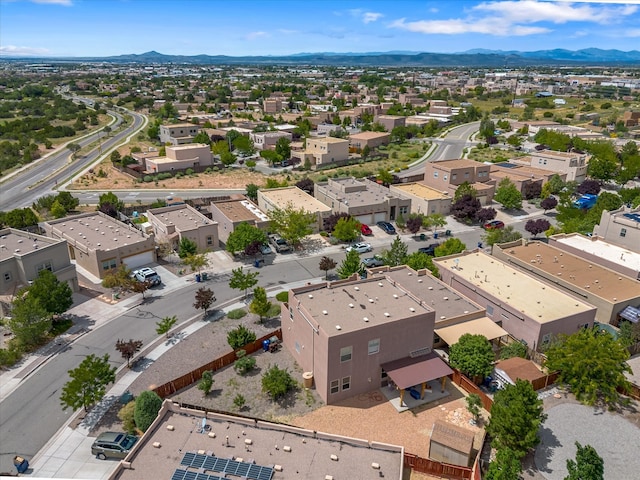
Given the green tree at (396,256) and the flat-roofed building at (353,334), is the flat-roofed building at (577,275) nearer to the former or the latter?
the green tree at (396,256)

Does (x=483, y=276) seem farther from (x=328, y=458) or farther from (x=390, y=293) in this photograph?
(x=328, y=458)

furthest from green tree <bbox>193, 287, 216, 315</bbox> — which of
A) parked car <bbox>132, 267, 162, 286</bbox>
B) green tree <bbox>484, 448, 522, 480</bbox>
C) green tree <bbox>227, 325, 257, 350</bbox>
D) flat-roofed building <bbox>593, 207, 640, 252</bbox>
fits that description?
flat-roofed building <bbox>593, 207, 640, 252</bbox>

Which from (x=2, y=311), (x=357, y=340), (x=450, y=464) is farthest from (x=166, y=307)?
(x=450, y=464)

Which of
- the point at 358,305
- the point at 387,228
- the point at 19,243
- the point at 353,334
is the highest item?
the point at 353,334

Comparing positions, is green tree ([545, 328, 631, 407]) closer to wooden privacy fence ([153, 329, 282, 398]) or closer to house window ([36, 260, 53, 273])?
wooden privacy fence ([153, 329, 282, 398])

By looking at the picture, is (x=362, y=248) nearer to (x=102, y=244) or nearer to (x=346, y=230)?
(x=346, y=230)

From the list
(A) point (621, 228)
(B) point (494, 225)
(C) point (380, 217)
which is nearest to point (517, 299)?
(A) point (621, 228)
